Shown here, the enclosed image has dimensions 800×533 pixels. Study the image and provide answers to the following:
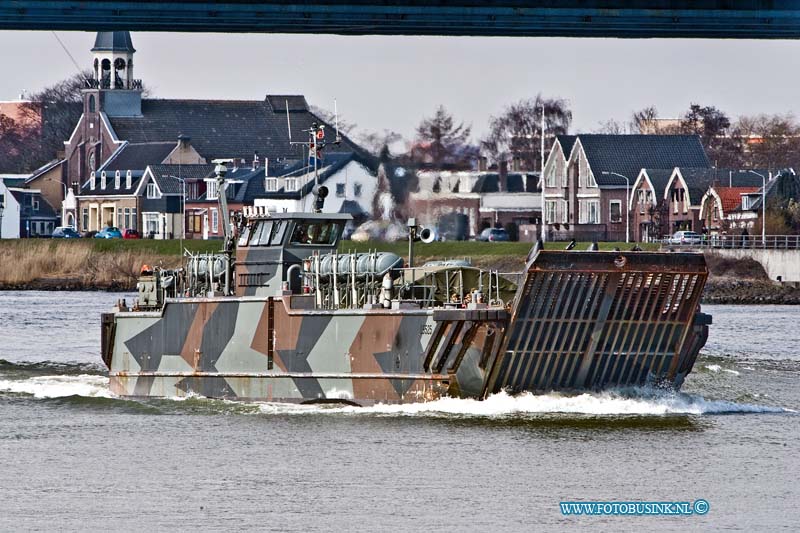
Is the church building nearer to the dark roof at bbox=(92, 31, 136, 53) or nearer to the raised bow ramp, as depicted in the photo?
the dark roof at bbox=(92, 31, 136, 53)

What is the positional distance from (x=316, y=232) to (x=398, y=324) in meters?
4.21

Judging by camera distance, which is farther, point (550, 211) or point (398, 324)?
point (550, 211)

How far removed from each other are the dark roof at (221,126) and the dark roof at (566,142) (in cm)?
2676

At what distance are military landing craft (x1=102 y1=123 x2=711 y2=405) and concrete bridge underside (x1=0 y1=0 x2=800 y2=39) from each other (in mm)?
10771

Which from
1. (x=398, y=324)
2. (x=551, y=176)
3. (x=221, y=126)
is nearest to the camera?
(x=398, y=324)

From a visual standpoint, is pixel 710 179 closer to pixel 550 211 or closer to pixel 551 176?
pixel 551 176

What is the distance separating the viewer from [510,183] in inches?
2849

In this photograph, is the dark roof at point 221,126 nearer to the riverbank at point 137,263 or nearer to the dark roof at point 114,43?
the dark roof at point 114,43

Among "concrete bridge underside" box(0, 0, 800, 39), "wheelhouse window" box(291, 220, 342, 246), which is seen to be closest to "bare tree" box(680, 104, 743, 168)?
"concrete bridge underside" box(0, 0, 800, 39)

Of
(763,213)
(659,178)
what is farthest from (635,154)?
(763,213)

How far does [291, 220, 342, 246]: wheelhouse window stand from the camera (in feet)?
108

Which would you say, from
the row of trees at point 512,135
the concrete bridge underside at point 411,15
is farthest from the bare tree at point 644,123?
the concrete bridge underside at point 411,15

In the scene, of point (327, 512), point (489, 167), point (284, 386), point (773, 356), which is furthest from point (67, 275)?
point (327, 512)

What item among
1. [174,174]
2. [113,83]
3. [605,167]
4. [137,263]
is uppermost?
[113,83]
